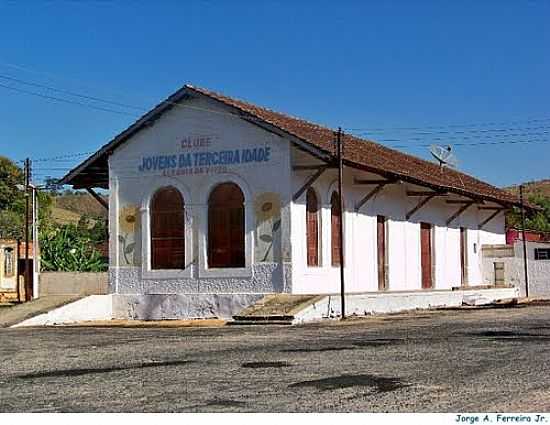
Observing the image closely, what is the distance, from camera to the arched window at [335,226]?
26859 mm

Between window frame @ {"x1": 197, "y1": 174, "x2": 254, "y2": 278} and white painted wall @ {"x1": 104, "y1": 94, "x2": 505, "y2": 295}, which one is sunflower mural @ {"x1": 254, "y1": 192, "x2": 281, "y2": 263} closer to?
white painted wall @ {"x1": 104, "y1": 94, "x2": 505, "y2": 295}

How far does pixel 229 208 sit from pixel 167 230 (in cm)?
218

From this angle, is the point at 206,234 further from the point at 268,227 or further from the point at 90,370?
the point at 90,370

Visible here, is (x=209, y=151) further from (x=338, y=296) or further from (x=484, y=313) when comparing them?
(x=484, y=313)

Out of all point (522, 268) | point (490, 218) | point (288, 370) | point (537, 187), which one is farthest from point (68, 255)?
point (537, 187)

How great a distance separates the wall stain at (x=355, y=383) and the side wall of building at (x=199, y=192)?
13.9 metres

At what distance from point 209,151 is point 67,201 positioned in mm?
99708

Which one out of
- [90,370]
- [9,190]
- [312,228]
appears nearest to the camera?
[90,370]

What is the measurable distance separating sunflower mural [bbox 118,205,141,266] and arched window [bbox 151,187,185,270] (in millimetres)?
551

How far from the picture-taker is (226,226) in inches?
1021

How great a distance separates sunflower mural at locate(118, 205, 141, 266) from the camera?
2744 cm

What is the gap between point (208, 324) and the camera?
76.9 feet

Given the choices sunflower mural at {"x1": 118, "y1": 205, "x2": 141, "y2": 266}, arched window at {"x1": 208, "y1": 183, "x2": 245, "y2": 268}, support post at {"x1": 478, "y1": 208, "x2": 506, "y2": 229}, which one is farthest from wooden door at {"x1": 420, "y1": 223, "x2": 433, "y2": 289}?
sunflower mural at {"x1": 118, "y1": 205, "x2": 141, "y2": 266}

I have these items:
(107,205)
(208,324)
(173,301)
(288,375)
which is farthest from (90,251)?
(288,375)
